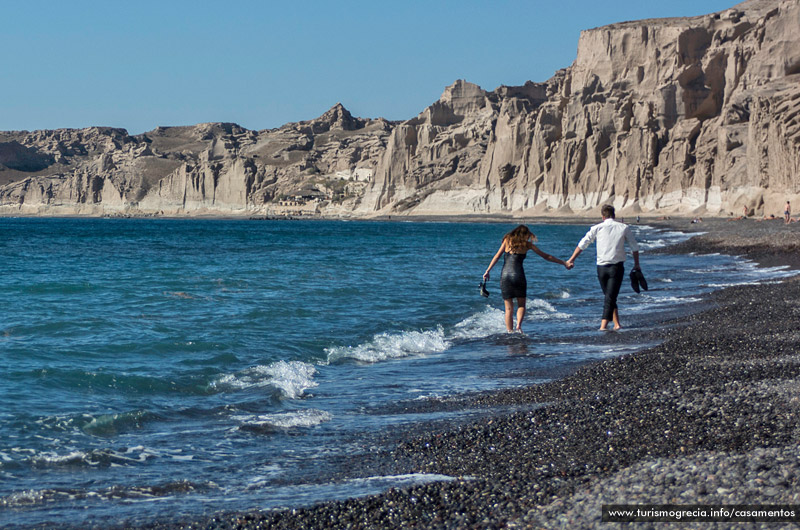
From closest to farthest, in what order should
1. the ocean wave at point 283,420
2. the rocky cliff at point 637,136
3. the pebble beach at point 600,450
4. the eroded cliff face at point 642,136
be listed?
the pebble beach at point 600,450 < the ocean wave at point 283,420 < the eroded cliff face at point 642,136 < the rocky cliff at point 637,136

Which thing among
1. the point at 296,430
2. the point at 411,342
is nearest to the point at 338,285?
the point at 411,342

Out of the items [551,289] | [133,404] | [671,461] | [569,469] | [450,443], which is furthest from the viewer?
[551,289]

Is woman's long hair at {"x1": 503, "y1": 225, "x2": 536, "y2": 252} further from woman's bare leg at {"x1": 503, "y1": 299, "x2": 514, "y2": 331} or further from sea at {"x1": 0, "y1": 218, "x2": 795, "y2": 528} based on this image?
sea at {"x1": 0, "y1": 218, "x2": 795, "y2": 528}

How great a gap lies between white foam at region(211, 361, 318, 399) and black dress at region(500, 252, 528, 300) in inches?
138

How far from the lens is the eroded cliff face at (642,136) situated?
74250 mm

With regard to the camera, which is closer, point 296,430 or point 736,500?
point 736,500

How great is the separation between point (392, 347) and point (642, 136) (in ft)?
326

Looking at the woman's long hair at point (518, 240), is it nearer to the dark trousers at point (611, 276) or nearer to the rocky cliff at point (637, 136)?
the dark trousers at point (611, 276)

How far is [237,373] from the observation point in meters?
10.8

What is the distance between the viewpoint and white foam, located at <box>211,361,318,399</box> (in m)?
9.69

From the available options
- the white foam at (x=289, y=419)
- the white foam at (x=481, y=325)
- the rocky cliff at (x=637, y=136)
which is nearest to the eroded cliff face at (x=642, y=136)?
the rocky cliff at (x=637, y=136)

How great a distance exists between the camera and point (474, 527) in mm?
4449

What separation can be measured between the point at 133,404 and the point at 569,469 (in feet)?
18.3

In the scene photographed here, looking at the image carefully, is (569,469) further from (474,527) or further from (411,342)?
(411,342)
